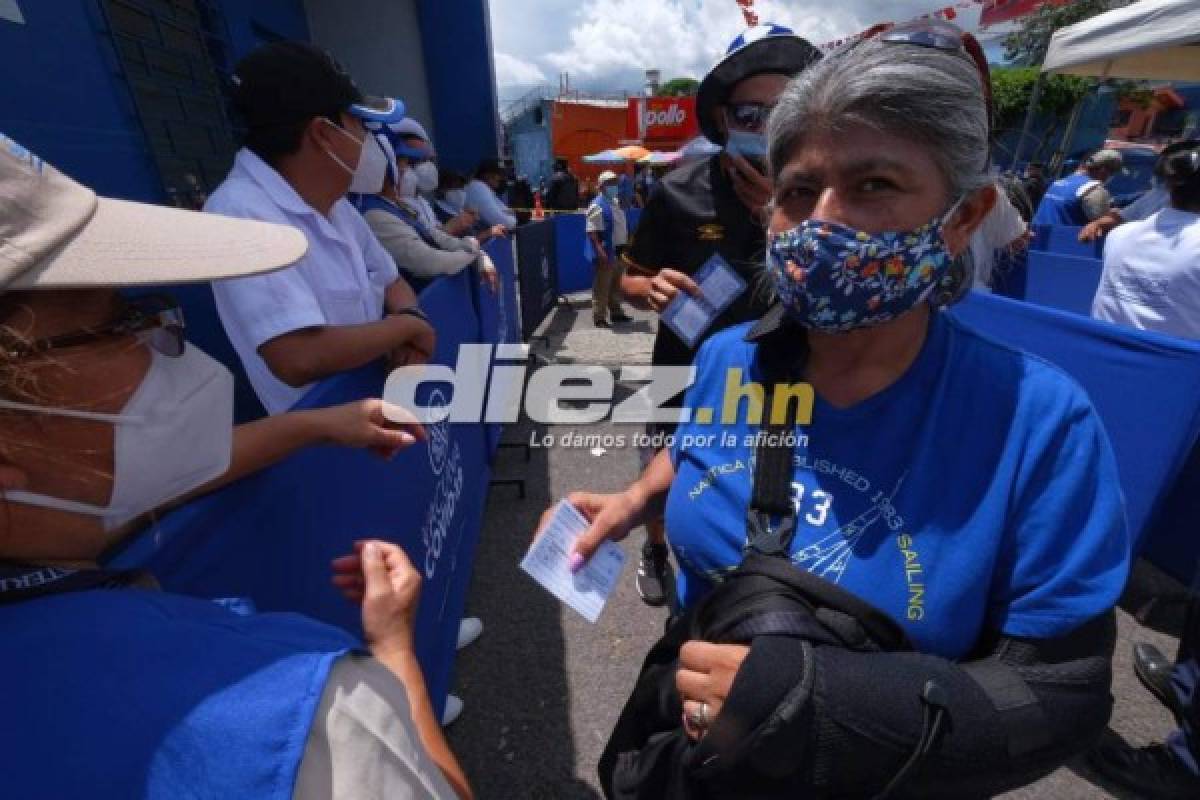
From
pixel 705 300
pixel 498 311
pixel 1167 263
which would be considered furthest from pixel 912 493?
pixel 498 311

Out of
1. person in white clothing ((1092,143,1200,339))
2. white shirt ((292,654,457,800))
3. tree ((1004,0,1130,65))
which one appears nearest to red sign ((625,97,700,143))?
tree ((1004,0,1130,65))

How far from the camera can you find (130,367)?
794mm

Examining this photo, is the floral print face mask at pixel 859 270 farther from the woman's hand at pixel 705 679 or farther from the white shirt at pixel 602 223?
the white shirt at pixel 602 223

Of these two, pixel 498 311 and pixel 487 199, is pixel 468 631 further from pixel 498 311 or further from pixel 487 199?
pixel 487 199

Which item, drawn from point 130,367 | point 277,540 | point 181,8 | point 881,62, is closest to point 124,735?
point 130,367

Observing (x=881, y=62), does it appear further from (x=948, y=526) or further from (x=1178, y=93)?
(x=1178, y=93)

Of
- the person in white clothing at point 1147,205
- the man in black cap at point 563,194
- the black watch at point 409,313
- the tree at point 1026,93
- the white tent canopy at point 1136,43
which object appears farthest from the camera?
the tree at point 1026,93

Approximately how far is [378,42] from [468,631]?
7222 mm

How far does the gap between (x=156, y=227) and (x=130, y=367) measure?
0.65 ft

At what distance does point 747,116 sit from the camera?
2.04m

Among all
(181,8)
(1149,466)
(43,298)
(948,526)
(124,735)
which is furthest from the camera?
(181,8)

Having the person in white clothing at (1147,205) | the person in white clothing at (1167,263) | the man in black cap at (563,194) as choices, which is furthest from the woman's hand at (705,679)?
the man in black cap at (563,194)

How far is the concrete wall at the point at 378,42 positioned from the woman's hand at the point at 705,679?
7.80 meters

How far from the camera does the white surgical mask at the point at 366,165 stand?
1.99 meters
